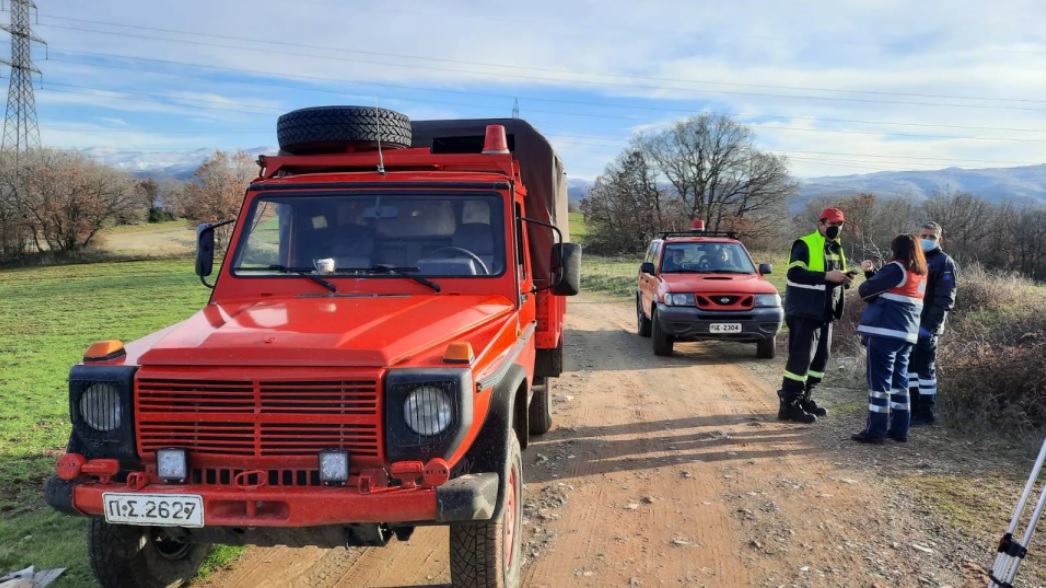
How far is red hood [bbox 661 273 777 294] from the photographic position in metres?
9.33

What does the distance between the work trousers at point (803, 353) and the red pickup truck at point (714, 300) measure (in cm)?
252

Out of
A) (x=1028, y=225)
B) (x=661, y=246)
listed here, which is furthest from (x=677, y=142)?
(x=661, y=246)

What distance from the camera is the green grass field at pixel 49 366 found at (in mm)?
3943

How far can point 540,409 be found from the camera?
603 centimetres

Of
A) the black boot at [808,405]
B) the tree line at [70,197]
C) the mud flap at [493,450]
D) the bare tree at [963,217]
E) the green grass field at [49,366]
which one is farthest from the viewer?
the tree line at [70,197]

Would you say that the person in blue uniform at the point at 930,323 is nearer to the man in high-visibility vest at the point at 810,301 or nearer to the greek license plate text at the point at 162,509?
the man in high-visibility vest at the point at 810,301

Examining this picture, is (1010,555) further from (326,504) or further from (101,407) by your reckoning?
(101,407)

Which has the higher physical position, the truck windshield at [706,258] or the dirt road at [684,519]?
the truck windshield at [706,258]

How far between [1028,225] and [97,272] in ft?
137

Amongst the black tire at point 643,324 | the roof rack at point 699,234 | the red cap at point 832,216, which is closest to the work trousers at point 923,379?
the red cap at point 832,216

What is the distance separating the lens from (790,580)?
3.61 m

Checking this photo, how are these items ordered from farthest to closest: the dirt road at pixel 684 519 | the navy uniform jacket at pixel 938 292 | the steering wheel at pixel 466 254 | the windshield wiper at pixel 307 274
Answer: the navy uniform jacket at pixel 938 292 → the steering wheel at pixel 466 254 → the windshield wiper at pixel 307 274 → the dirt road at pixel 684 519

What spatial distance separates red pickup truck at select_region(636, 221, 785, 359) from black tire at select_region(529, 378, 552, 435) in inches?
153

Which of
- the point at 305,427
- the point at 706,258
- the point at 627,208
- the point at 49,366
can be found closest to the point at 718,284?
the point at 706,258
